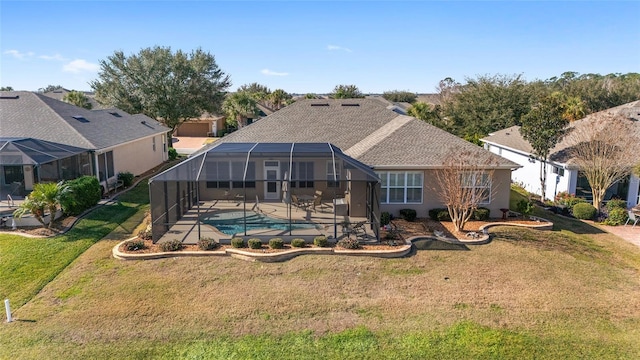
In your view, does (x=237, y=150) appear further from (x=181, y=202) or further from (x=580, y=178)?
(x=580, y=178)

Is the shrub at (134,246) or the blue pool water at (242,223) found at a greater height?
the blue pool water at (242,223)

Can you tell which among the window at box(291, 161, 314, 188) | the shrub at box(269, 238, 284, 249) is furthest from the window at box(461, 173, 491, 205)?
the shrub at box(269, 238, 284, 249)

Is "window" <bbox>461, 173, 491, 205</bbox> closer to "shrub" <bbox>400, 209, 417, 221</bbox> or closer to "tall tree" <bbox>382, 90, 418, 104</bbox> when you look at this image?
"shrub" <bbox>400, 209, 417, 221</bbox>

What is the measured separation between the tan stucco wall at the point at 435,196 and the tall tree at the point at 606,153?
4704mm

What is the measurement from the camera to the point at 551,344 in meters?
8.66

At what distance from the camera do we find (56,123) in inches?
891

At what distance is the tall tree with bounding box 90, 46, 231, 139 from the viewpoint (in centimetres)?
3897

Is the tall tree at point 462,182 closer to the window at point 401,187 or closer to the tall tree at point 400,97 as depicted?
the window at point 401,187

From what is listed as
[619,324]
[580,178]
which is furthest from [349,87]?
[619,324]

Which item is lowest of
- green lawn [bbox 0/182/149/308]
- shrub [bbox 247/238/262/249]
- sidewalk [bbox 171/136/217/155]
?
green lawn [bbox 0/182/149/308]

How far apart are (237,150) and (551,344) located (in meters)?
13.4

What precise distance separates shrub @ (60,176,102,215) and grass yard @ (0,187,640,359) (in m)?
2.77

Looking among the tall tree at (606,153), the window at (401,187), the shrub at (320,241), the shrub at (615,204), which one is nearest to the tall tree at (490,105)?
the tall tree at (606,153)

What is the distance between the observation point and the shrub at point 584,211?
736 inches
